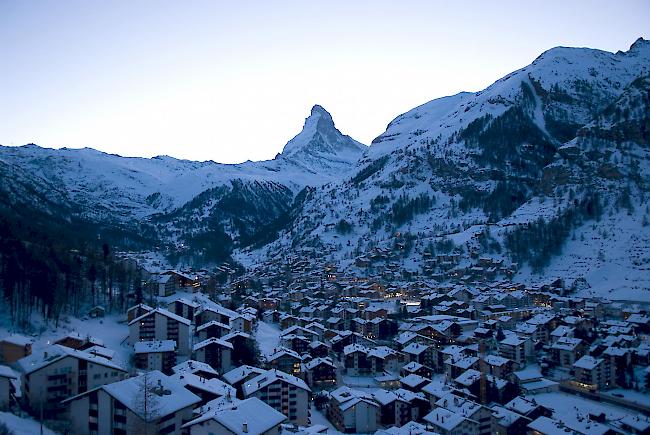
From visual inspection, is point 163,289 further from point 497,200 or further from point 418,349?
point 497,200

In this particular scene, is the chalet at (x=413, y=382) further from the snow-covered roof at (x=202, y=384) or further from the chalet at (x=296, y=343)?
the snow-covered roof at (x=202, y=384)

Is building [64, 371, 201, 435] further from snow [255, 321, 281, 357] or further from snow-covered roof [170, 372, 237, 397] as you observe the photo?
snow [255, 321, 281, 357]

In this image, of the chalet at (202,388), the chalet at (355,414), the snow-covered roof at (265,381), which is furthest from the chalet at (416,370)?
the chalet at (202,388)

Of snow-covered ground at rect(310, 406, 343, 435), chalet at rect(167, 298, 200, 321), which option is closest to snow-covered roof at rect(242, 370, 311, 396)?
snow-covered ground at rect(310, 406, 343, 435)

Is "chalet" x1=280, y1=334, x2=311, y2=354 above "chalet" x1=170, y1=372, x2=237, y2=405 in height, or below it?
below

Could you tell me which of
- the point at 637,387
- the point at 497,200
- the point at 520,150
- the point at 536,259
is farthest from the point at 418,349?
the point at 520,150

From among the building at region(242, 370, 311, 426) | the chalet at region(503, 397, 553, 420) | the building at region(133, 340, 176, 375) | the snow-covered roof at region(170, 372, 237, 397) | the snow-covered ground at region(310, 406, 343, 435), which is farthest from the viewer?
the building at region(133, 340, 176, 375)
